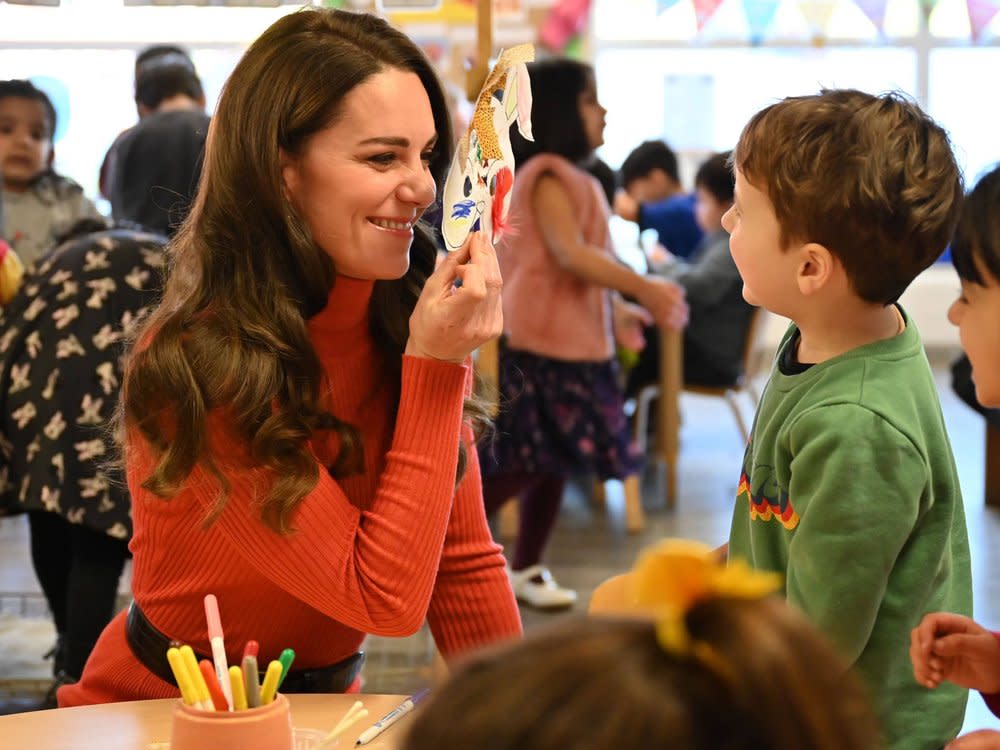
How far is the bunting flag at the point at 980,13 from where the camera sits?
767 centimetres

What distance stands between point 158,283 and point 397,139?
1108 mm

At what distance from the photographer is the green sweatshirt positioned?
1.10 m

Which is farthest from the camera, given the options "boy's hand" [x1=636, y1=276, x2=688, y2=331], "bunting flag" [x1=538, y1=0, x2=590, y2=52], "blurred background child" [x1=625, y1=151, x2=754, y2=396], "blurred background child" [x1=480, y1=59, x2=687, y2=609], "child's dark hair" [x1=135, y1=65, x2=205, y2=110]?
"bunting flag" [x1=538, y1=0, x2=590, y2=52]

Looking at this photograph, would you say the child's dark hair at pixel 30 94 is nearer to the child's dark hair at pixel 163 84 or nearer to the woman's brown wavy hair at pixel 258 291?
the child's dark hair at pixel 163 84

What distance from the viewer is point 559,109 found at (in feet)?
11.8

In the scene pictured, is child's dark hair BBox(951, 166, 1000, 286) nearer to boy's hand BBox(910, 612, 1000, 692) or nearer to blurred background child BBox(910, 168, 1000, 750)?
blurred background child BBox(910, 168, 1000, 750)

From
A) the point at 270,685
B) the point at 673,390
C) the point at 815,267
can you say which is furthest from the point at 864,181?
the point at 673,390

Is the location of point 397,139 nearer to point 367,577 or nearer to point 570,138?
point 367,577

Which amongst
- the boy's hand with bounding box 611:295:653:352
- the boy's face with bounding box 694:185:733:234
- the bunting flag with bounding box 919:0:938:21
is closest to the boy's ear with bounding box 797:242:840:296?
the boy's hand with bounding box 611:295:653:352

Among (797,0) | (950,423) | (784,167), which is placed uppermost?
(797,0)

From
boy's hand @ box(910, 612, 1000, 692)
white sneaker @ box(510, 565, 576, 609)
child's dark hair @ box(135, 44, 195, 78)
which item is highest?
child's dark hair @ box(135, 44, 195, 78)

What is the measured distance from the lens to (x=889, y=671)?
116 cm

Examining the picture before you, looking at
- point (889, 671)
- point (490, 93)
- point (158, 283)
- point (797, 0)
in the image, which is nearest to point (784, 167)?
point (490, 93)

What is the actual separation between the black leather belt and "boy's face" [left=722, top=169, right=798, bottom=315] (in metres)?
0.59
